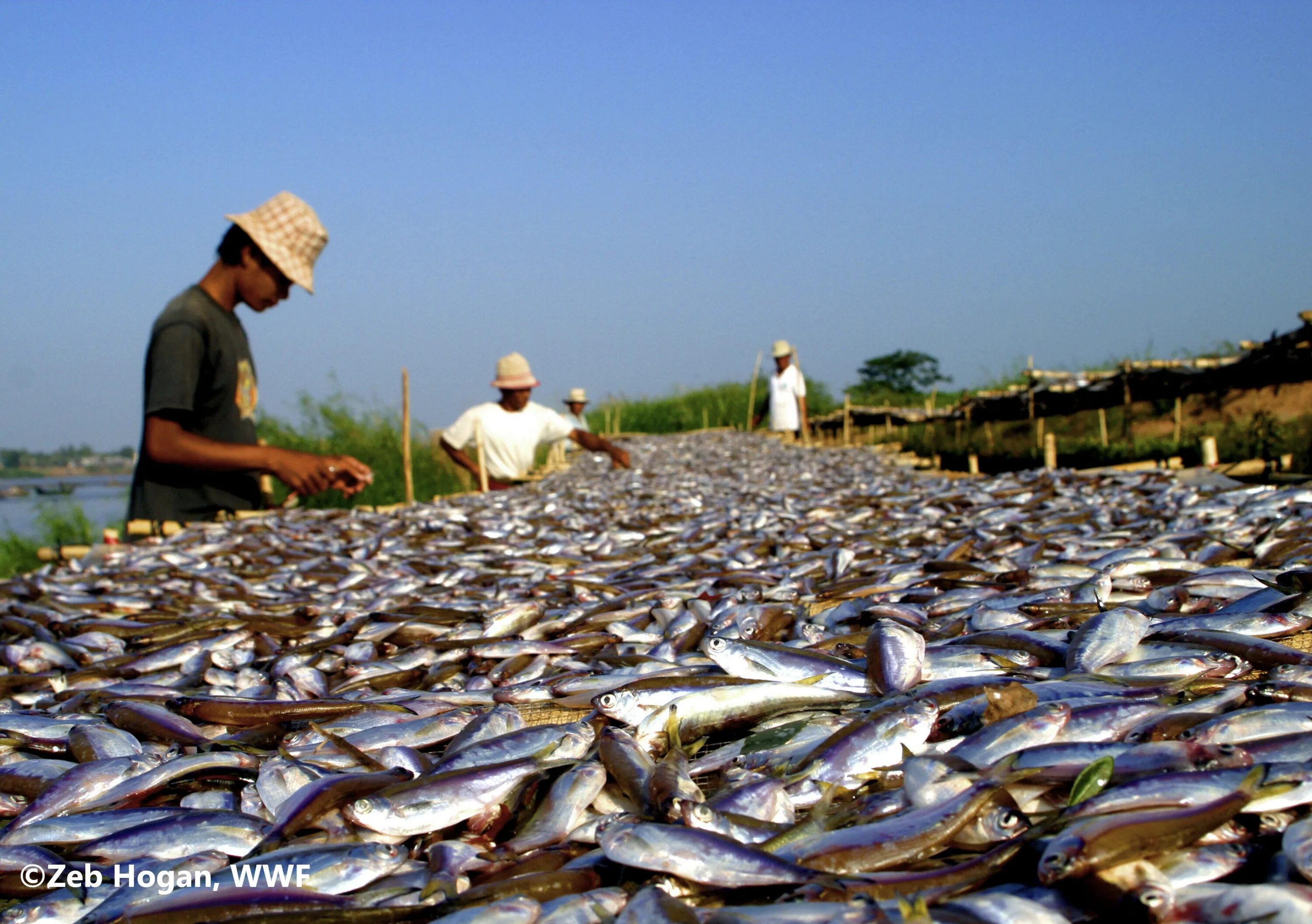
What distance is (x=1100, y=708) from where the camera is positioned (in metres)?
1.52

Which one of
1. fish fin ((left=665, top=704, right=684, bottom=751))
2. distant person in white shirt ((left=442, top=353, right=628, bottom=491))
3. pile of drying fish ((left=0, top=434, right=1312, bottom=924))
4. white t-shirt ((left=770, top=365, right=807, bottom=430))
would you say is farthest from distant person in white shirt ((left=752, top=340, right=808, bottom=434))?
fish fin ((left=665, top=704, right=684, bottom=751))

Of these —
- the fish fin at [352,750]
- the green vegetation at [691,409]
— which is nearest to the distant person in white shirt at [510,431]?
the fish fin at [352,750]

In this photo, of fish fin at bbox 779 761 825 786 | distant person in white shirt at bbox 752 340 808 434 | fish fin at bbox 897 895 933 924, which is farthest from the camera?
distant person in white shirt at bbox 752 340 808 434

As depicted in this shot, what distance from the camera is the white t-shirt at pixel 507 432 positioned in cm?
1050

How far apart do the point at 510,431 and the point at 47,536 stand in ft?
20.1

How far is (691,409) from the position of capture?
108 feet

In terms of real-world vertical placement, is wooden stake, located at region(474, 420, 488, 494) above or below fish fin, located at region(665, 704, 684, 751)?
above

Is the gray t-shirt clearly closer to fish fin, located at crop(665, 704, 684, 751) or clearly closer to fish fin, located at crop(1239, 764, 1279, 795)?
fish fin, located at crop(665, 704, 684, 751)

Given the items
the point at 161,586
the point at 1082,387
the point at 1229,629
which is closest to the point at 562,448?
the point at 1082,387

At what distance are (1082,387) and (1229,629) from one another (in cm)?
1054

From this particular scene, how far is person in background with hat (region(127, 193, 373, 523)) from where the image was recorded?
16.8 feet

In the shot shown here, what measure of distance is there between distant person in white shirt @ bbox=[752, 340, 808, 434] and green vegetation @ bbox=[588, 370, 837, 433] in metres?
12.3

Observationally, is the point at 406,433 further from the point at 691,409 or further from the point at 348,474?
the point at 691,409

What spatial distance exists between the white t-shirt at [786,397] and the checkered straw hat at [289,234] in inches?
487
